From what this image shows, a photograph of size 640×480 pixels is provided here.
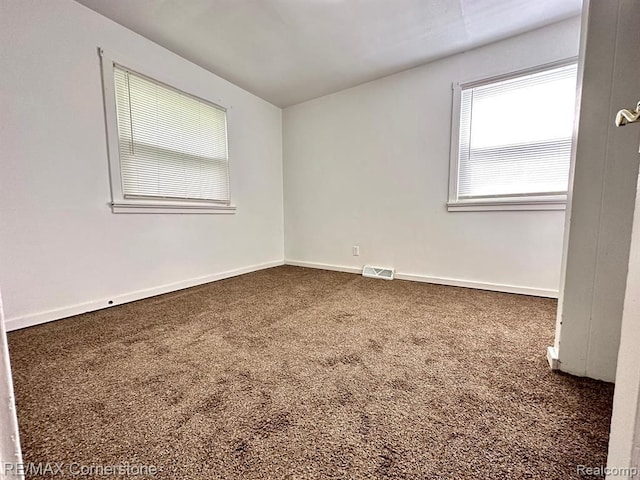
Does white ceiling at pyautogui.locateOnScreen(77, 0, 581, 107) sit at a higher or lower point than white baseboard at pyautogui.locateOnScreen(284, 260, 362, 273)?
higher

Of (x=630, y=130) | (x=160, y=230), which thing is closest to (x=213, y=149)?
(x=160, y=230)

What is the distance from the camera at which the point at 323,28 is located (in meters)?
2.12

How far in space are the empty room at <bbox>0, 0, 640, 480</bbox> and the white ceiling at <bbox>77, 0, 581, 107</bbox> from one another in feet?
0.07

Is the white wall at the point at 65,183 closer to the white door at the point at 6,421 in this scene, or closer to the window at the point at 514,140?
the white door at the point at 6,421

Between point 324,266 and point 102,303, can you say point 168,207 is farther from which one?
point 324,266

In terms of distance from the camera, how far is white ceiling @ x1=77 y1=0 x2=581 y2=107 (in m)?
1.88

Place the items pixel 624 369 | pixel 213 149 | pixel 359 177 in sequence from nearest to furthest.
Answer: pixel 624 369 < pixel 213 149 < pixel 359 177

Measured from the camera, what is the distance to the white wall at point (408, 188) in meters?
2.27

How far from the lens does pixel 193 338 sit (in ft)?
5.07

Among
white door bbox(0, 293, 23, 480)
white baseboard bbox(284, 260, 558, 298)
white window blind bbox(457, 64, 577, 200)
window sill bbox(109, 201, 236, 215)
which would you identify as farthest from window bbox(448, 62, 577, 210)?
white door bbox(0, 293, 23, 480)

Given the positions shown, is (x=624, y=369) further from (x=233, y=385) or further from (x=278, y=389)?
(x=233, y=385)

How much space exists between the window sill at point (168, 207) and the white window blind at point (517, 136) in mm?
2483

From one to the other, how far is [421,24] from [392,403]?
2573mm

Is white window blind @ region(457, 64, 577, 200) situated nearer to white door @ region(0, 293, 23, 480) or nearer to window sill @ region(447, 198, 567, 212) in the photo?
window sill @ region(447, 198, 567, 212)
